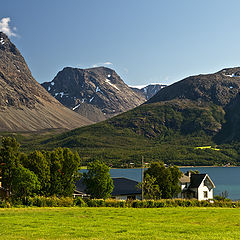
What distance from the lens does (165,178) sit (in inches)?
2640

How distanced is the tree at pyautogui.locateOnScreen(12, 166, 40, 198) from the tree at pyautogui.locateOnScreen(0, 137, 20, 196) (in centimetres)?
161

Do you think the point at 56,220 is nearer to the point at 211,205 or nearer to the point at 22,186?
the point at 22,186

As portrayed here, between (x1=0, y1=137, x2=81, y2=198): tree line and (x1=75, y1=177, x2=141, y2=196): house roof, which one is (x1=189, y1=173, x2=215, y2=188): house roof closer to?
(x1=75, y1=177, x2=141, y2=196): house roof

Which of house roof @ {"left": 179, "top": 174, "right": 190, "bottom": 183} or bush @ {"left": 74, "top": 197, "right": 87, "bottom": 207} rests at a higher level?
house roof @ {"left": 179, "top": 174, "right": 190, "bottom": 183}

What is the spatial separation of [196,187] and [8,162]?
41.7 m

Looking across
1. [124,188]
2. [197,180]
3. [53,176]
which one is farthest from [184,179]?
[53,176]

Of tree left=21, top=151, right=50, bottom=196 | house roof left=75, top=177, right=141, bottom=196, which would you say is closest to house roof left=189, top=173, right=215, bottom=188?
house roof left=75, top=177, right=141, bottom=196

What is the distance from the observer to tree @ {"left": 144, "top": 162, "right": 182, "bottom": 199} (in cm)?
6625

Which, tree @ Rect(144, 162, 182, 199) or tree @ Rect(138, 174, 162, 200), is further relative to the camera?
tree @ Rect(144, 162, 182, 199)

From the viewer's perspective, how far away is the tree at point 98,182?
60.2 metres

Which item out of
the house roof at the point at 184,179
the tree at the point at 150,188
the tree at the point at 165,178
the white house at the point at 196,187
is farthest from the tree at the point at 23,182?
the white house at the point at 196,187

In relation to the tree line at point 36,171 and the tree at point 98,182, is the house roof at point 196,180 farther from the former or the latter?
the tree line at point 36,171

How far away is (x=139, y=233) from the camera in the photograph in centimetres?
2184

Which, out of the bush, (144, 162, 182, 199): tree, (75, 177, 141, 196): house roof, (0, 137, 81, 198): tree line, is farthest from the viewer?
(75, 177, 141, 196): house roof
